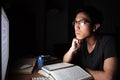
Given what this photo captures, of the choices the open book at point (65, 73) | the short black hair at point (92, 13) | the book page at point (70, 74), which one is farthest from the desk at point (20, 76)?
the short black hair at point (92, 13)

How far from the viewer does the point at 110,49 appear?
1647 mm

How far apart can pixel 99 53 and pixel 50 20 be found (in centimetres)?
233

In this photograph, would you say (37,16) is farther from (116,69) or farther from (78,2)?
(116,69)

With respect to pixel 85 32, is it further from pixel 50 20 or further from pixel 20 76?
pixel 50 20

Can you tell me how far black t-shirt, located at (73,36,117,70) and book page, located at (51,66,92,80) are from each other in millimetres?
385

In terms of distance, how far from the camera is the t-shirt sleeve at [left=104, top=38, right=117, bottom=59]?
1.62 metres

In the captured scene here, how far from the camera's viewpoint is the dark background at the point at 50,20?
3.36 meters

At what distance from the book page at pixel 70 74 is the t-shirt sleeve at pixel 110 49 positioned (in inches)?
14.3

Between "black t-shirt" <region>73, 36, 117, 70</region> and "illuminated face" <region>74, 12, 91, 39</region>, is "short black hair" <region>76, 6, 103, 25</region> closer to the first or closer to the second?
"illuminated face" <region>74, 12, 91, 39</region>

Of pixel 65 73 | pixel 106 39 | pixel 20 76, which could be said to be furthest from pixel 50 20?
pixel 65 73

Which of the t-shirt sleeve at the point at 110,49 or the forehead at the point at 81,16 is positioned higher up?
the forehead at the point at 81,16

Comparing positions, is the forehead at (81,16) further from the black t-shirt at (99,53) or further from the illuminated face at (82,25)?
the black t-shirt at (99,53)

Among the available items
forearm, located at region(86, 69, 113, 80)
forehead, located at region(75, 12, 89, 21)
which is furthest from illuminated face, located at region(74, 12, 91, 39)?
forearm, located at region(86, 69, 113, 80)

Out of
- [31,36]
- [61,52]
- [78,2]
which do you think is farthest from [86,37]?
[78,2]
